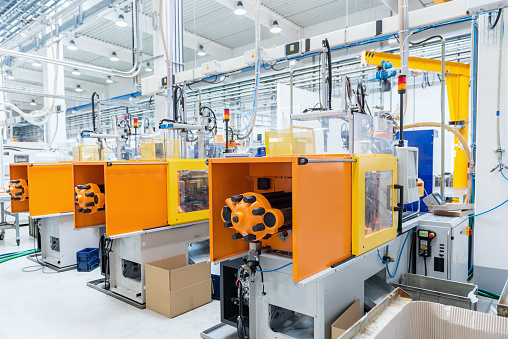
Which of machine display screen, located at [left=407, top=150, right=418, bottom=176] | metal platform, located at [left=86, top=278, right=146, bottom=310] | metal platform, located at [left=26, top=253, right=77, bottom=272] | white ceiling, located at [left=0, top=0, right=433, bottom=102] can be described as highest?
white ceiling, located at [left=0, top=0, right=433, bottom=102]

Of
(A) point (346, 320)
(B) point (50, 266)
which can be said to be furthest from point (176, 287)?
(B) point (50, 266)

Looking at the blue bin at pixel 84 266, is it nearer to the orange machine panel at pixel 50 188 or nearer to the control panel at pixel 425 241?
the orange machine panel at pixel 50 188

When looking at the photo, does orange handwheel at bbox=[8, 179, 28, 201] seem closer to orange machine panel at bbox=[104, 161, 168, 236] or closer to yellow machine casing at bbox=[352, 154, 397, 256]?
orange machine panel at bbox=[104, 161, 168, 236]

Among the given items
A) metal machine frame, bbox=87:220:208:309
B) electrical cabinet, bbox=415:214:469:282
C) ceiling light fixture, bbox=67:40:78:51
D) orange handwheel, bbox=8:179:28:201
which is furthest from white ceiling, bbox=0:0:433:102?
electrical cabinet, bbox=415:214:469:282

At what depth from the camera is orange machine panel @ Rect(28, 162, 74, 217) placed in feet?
13.5

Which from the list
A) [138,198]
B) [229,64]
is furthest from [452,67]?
[138,198]

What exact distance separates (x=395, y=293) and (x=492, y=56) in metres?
2.25

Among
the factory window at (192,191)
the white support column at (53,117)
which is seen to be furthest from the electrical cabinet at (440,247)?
the white support column at (53,117)

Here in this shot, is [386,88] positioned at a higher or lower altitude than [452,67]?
lower

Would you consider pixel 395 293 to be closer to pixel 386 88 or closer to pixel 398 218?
pixel 398 218

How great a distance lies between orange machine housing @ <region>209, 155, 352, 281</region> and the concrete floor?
3.74 feet

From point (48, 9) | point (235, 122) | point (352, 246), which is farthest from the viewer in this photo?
point (235, 122)

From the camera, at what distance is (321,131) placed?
2436 mm

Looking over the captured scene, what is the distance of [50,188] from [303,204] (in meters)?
3.82
